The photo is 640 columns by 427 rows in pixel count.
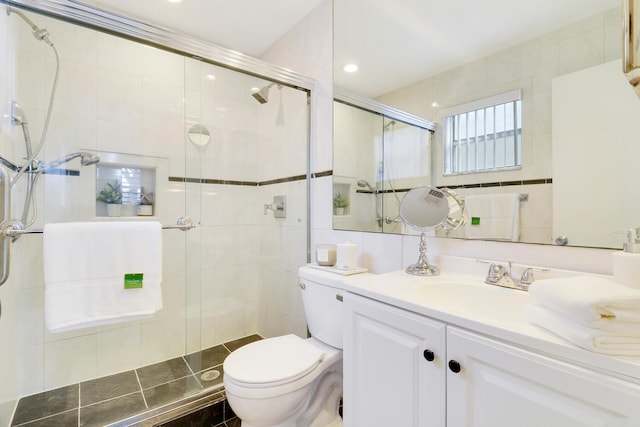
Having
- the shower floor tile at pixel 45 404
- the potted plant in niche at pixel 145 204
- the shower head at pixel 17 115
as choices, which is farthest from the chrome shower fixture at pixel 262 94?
the shower floor tile at pixel 45 404

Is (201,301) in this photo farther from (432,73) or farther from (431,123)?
(432,73)

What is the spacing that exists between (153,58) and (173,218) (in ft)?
3.07

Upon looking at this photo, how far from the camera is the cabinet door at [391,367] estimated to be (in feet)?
2.66

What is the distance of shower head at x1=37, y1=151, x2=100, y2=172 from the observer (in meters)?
1.59

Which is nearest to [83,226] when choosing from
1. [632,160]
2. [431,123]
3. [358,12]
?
[431,123]

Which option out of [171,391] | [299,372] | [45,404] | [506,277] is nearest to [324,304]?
[299,372]

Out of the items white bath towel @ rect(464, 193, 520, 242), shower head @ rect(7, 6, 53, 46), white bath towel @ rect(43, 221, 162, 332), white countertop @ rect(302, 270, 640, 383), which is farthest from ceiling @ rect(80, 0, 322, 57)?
white countertop @ rect(302, 270, 640, 383)

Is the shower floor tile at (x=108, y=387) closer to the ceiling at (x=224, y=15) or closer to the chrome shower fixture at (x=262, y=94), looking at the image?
the chrome shower fixture at (x=262, y=94)

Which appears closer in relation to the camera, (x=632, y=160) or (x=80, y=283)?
(x=632, y=160)

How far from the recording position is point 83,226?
4.53ft

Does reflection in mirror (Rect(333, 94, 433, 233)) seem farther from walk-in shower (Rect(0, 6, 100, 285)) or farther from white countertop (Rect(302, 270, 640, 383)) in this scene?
walk-in shower (Rect(0, 6, 100, 285))

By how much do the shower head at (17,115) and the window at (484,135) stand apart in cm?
200

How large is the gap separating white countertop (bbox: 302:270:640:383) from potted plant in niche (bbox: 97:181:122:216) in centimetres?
136

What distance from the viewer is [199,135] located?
1.95 metres
